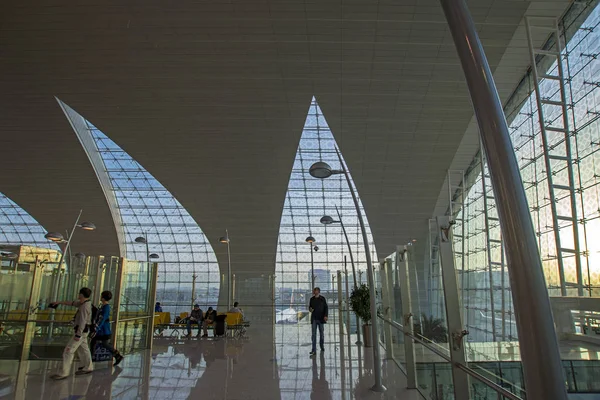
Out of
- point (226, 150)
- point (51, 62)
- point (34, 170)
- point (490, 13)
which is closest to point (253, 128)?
point (226, 150)

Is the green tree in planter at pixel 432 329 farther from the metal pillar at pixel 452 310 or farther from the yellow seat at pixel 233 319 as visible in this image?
the yellow seat at pixel 233 319

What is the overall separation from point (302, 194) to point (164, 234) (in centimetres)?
1487

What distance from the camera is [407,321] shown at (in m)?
7.12

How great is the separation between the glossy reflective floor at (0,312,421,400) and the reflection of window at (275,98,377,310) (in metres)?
19.7

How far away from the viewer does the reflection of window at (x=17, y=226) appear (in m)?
38.4

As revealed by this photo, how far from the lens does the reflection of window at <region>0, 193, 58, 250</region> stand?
126 feet

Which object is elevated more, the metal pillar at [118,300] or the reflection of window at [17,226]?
the reflection of window at [17,226]

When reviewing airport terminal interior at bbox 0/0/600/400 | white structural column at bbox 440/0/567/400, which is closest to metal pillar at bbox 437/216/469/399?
airport terminal interior at bbox 0/0/600/400

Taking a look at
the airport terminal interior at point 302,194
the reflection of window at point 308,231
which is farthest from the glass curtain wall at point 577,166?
the reflection of window at point 308,231

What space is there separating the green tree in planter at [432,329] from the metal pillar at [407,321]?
34cm

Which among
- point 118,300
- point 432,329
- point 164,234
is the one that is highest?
point 164,234

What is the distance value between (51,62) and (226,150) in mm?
10882

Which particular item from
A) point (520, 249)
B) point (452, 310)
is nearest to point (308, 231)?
point (452, 310)

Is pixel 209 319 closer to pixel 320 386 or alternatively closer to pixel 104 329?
pixel 104 329
